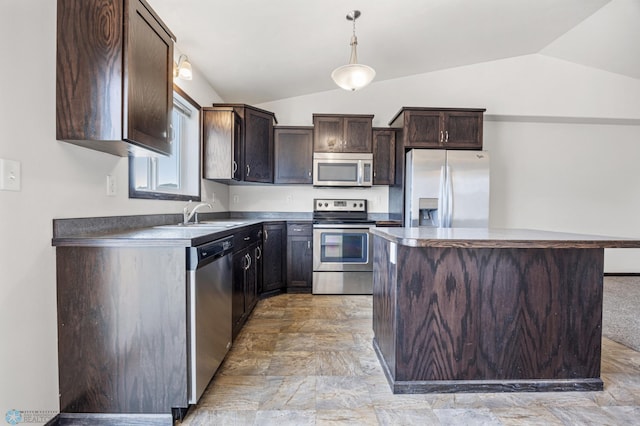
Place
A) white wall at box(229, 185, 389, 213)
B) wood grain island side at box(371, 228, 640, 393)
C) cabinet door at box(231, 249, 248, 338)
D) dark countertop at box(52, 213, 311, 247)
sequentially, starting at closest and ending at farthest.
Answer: dark countertop at box(52, 213, 311, 247)
wood grain island side at box(371, 228, 640, 393)
cabinet door at box(231, 249, 248, 338)
white wall at box(229, 185, 389, 213)

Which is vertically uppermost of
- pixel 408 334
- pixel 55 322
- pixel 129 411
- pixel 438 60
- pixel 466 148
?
pixel 438 60

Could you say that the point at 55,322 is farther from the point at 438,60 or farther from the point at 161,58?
the point at 438,60

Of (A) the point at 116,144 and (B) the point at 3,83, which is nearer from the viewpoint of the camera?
(B) the point at 3,83

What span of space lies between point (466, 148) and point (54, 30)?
11.8 feet

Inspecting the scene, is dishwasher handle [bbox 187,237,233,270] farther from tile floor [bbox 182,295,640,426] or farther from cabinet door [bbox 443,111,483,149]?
cabinet door [bbox 443,111,483,149]

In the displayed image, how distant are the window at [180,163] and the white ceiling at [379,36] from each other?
47cm

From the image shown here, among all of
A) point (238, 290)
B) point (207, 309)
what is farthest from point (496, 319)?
point (238, 290)

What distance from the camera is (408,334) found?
1.66 metres

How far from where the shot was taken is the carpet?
2.40 metres

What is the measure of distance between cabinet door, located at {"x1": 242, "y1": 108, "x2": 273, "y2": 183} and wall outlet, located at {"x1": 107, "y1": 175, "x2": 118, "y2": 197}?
5.58ft

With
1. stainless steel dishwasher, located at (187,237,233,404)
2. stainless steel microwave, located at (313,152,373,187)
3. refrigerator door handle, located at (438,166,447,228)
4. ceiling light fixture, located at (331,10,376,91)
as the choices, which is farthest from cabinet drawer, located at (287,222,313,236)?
ceiling light fixture, located at (331,10,376,91)

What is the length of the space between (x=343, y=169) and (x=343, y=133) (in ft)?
1.48

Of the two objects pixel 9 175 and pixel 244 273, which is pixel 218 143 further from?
pixel 9 175

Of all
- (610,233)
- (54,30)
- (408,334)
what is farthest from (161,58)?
(610,233)
